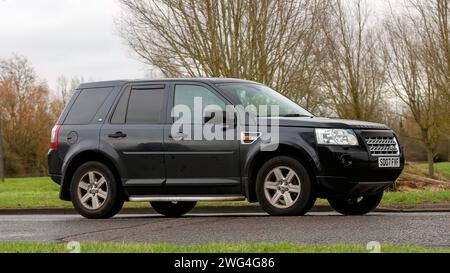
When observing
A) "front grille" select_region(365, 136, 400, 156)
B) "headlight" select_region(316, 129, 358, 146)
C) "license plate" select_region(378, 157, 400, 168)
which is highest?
"headlight" select_region(316, 129, 358, 146)

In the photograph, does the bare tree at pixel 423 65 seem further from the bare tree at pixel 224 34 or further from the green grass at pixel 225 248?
the green grass at pixel 225 248

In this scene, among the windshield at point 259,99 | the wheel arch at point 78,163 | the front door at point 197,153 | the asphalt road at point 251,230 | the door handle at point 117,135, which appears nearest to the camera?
the asphalt road at point 251,230

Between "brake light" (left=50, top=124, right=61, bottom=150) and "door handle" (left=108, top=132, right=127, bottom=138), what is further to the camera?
"brake light" (left=50, top=124, right=61, bottom=150)

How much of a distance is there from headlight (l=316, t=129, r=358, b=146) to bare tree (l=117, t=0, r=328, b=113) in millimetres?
14265

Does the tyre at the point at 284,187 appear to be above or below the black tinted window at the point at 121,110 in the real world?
below

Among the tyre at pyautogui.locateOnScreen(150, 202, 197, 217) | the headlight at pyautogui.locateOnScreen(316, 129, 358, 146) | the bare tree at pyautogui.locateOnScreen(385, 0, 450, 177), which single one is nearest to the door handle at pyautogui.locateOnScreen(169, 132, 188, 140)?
the headlight at pyautogui.locateOnScreen(316, 129, 358, 146)

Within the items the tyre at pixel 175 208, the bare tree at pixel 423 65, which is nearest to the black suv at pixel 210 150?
the tyre at pixel 175 208

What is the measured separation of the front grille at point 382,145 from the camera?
32.6ft

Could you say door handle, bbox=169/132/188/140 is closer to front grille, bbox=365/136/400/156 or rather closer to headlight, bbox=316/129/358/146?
headlight, bbox=316/129/358/146

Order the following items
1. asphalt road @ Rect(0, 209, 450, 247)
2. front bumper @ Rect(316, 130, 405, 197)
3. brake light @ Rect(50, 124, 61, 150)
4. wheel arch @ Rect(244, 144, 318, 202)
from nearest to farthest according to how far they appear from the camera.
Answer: asphalt road @ Rect(0, 209, 450, 247)
front bumper @ Rect(316, 130, 405, 197)
wheel arch @ Rect(244, 144, 318, 202)
brake light @ Rect(50, 124, 61, 150)

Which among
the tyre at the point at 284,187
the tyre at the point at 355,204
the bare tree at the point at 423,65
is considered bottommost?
the tyre at the point at 355,204

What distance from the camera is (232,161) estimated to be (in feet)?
33.4

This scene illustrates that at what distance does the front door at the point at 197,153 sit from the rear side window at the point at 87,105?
1.29 metres

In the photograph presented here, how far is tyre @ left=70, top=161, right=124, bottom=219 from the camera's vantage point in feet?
35.7
